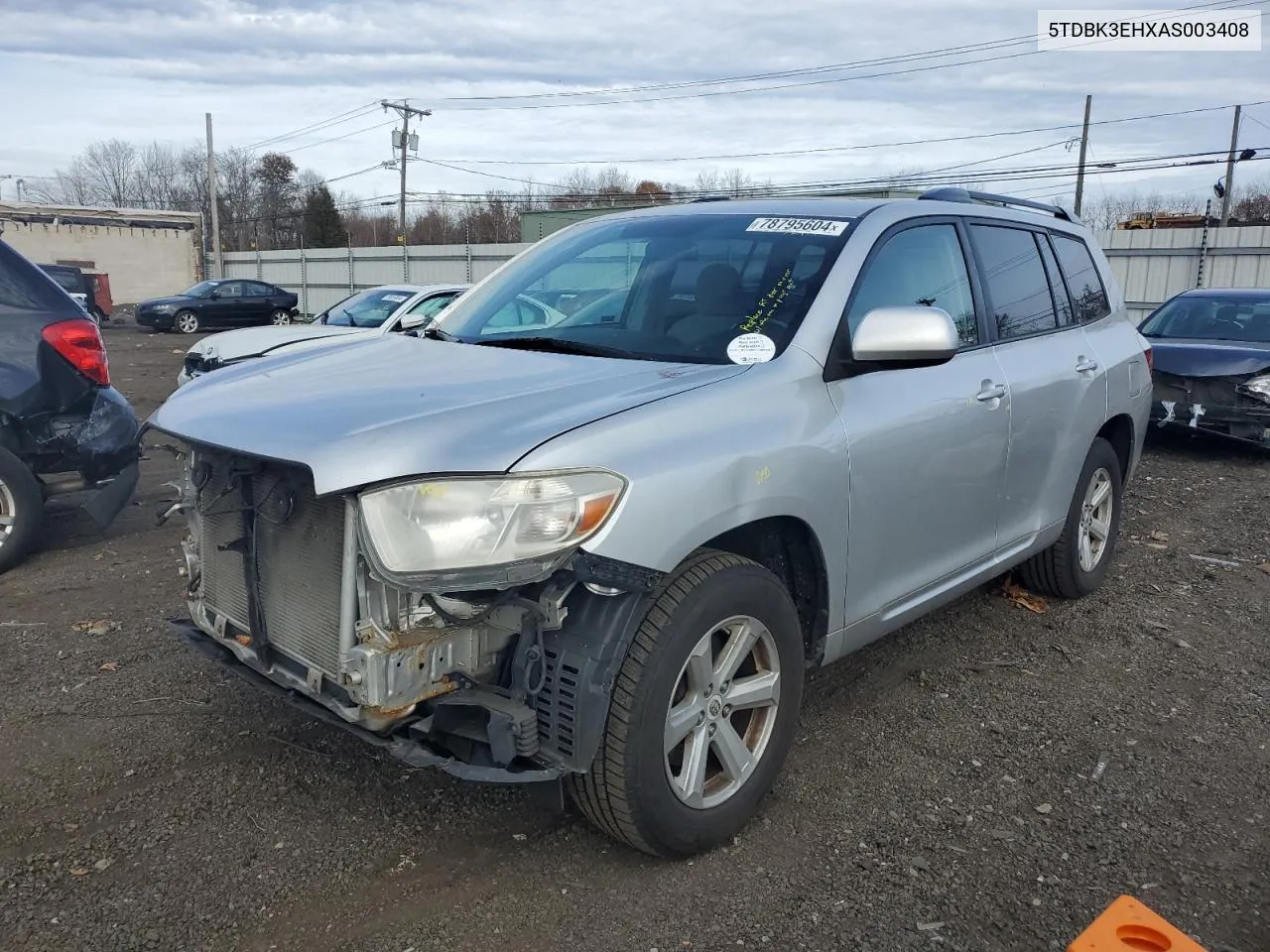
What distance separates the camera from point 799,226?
3.66 m

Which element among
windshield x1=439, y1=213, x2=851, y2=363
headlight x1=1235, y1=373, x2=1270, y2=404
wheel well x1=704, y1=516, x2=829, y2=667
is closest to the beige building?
headlight x1=1235, y1=373, x2=1270, y2=404

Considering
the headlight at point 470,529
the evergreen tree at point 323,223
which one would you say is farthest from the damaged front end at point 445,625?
the evergreen tree at point 323,223

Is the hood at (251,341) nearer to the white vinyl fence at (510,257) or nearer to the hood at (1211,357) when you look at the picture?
the white vinyl fence at (510,257)

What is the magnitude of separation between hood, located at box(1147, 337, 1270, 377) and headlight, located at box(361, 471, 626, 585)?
25.7 feet

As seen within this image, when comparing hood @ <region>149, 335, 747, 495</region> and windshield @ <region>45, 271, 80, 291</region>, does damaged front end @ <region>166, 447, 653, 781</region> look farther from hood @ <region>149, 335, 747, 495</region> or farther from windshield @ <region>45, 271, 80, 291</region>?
windshield @ <region>45, 271, 80, 291</region>

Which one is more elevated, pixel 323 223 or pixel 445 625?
pixel 323 223

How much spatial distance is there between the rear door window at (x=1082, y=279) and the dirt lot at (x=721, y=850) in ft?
5.33

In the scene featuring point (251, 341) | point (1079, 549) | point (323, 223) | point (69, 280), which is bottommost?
point (1079, 549)

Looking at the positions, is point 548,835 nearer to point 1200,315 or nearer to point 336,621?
point 336,621

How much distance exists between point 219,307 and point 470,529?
2859cm

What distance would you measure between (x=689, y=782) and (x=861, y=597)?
0.94m

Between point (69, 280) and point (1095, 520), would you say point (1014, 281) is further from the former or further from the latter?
point (69, 280)

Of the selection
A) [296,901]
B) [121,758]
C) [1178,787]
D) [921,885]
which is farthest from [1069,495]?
[121,758]

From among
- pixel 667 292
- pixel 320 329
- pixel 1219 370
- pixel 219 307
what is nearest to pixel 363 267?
pixel 219 307
